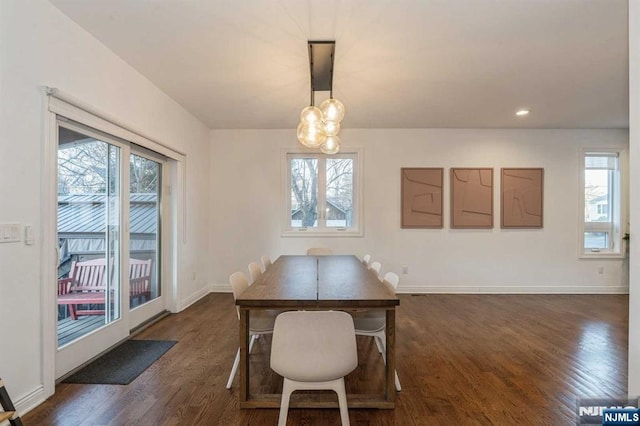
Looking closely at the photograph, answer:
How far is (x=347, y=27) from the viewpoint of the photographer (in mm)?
2420

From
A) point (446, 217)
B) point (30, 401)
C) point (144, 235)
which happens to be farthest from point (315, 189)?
point (30, 401)

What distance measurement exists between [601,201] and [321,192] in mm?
4555

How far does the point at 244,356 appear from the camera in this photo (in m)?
2.07

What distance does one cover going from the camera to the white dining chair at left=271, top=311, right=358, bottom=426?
1593mm

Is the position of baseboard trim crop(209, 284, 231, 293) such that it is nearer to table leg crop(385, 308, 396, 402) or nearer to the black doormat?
the black doormat

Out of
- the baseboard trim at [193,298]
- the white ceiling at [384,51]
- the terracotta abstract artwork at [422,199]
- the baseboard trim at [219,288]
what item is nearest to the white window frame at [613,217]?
the white ceiling at [384,51]

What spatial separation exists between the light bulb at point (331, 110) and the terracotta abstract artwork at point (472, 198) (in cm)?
314

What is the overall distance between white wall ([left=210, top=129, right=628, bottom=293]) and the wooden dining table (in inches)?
109

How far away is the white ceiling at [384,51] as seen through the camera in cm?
225

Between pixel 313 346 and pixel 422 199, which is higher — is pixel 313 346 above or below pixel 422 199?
below

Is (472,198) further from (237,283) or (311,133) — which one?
(237,283)

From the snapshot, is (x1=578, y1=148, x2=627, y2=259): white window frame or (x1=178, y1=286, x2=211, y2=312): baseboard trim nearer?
(x1=178, y1=286, x2=211, y2=312): baseboard trim

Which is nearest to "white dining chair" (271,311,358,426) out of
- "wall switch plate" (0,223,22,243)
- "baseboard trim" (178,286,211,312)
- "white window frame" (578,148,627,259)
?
"wall switch plate" (0,223,22,243)

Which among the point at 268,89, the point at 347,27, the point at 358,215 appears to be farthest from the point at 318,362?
the point at 358,215
